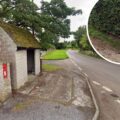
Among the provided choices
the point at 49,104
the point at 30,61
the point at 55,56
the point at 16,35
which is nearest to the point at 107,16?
the point at 49,104

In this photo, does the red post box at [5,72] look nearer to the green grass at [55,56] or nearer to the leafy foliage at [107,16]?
the leafy foliage at [107,16]

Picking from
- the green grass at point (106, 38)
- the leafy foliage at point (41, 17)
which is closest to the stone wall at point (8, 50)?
the leafy foliage at point (41, 17)

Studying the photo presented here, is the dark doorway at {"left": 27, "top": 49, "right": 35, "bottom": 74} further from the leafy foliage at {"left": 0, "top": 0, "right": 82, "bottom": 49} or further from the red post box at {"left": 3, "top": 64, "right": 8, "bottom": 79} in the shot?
the red post box at {"left": 3, "top": 64, "right": 8, "bottom": 79}

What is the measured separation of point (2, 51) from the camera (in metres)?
10.6

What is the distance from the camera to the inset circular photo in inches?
58.1

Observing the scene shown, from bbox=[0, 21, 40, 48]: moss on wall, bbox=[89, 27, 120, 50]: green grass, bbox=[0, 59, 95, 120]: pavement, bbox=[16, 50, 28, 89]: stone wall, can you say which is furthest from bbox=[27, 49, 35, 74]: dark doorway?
bbox=[89, 27, 120, 50]: green grass

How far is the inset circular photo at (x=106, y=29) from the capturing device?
1.48 meters

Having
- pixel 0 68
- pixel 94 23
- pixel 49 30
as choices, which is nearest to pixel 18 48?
pixel 0 68

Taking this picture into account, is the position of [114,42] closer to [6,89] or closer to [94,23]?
[94,23]

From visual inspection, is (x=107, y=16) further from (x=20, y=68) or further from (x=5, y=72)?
(x=20, y=68)

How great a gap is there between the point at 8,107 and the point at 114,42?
23.4 feet

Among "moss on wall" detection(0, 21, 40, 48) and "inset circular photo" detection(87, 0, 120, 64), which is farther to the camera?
"moss on wall" detection(0, 21, 40, 48)

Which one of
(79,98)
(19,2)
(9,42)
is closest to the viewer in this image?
(79,98)

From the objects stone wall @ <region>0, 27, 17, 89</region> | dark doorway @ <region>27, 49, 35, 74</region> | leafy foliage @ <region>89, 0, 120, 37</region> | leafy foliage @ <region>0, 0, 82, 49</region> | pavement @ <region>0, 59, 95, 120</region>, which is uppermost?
leafy foliage @ <region>0, 0, 82, 49</region>
